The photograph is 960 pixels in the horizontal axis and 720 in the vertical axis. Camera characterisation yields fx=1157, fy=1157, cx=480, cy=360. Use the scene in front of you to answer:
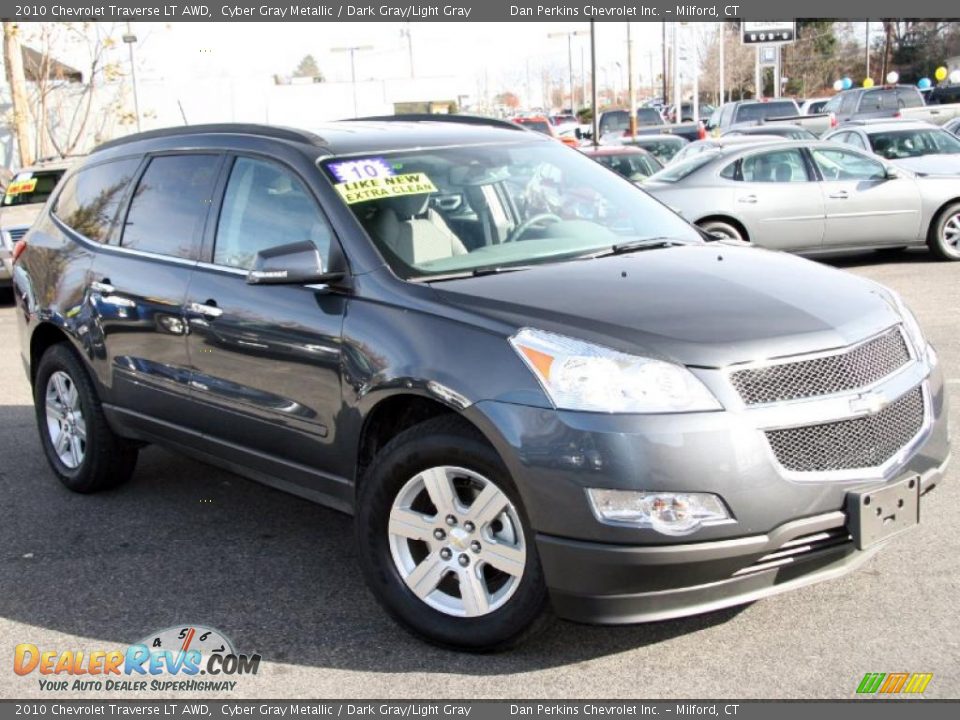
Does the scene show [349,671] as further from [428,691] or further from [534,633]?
[534,633]

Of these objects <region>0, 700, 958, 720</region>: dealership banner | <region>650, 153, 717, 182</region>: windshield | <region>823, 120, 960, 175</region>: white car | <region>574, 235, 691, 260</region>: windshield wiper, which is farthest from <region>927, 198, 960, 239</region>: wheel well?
<region>0, 700, 958, 720</region>: dealership banner

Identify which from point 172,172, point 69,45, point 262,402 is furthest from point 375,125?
point 69,45

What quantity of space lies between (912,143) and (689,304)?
14.2m

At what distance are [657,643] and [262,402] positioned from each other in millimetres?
1832

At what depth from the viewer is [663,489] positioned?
11.3 feet

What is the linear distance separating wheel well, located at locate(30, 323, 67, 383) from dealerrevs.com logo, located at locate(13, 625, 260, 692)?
2406 mm

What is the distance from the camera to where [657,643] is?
3982mm

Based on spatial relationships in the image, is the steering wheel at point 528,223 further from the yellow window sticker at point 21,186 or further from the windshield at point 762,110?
the windshield at point 762,110

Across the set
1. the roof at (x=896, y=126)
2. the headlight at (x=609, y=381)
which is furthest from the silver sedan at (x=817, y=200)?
the headlight at (x=609, y=381)

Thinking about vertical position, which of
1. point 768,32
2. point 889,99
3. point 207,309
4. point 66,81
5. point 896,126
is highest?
point 768,32

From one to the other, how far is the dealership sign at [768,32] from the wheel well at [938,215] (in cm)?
3062

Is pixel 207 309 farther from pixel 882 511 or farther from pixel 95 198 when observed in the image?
pixel 882 511

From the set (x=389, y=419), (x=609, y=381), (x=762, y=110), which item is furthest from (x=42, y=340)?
(x=762, y=110)

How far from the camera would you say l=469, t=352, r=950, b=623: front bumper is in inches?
136
